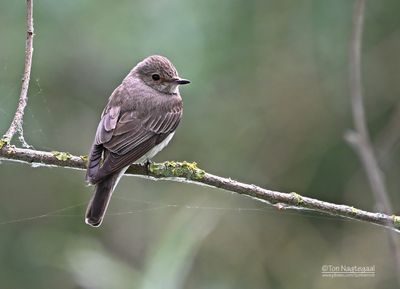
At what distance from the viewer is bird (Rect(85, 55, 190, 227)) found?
14.1ft

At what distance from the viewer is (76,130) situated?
652cm

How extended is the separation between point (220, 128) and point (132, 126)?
2178mm

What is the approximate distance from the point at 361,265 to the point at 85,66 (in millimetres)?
2820

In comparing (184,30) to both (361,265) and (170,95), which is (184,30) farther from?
(361,265)

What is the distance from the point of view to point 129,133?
182 inches

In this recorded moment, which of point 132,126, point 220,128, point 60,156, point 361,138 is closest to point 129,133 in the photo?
point 132,126

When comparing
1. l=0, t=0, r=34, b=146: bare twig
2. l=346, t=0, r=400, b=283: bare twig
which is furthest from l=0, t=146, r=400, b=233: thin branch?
l=346, t=0, r=400, b=283: bare twig

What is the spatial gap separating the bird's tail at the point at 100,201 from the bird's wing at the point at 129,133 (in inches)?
4.8

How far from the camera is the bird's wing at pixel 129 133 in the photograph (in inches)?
169

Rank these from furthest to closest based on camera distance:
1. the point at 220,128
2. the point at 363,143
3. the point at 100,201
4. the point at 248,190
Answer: the point at 220,128, the point at 100,201, the point at 248,190, the point at 363,143

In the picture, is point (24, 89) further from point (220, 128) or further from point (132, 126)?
point (220, 128)

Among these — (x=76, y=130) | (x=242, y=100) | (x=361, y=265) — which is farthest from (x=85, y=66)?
(x=361, y=265)

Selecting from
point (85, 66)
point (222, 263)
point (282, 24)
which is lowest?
point (222, 263)

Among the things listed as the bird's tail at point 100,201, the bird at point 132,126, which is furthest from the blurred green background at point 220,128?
the bird's tail at point 100,201
